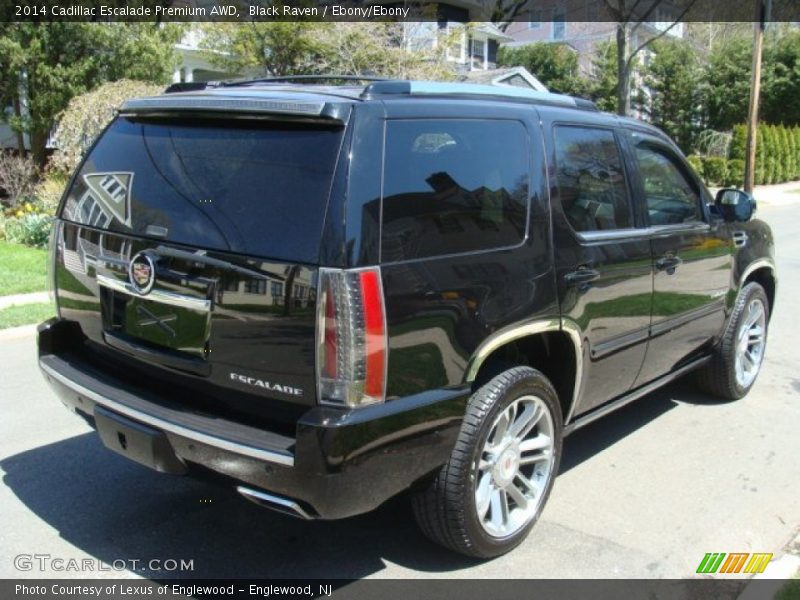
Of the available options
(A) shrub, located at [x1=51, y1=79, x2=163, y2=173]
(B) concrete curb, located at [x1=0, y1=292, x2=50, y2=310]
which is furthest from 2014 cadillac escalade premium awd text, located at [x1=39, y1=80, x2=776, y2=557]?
(A) shrub, located at [x1=51, y1=79, x2=163, y2=173]

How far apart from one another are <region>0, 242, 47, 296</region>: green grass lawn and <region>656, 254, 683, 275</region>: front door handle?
279 inches

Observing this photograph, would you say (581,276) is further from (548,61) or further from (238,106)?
(548,61)

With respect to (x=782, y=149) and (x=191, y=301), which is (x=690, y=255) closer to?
(x=191, y=301)

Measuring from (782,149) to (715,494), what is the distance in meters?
30.7

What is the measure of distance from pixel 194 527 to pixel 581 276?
215 centimetres

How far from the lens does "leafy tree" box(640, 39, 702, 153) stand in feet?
123

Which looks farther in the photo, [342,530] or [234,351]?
[342,530]

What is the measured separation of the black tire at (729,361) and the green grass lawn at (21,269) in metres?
7.09

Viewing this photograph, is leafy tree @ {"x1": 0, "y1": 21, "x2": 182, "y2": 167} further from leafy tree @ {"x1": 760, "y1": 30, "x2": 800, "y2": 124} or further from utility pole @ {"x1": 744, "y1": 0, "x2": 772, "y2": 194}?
leafy tree @ {"x1": 760, "y1": 30, "x2": 800, "y2": 124}

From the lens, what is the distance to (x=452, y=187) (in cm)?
314

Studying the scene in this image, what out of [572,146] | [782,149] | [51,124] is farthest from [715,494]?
[782,149]

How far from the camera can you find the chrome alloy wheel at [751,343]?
5500 mm

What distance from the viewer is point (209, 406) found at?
119 inches

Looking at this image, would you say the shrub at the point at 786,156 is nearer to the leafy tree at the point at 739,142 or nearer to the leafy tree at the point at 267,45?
the leafy tree at the point at 739,142
